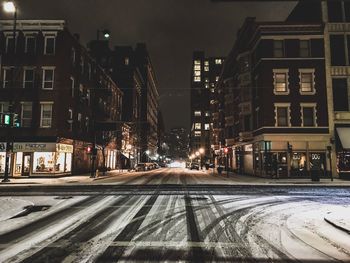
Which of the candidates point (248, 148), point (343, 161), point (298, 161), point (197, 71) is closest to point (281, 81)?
point (298, 161)

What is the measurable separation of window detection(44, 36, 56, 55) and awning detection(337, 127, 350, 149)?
3477 centimetres

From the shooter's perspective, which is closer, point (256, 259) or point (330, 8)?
point (256, 259)

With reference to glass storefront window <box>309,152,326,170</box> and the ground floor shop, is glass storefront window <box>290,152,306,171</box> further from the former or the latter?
glass storefront window <box>309,152,326,170</box>

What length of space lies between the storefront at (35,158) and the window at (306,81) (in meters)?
29.2

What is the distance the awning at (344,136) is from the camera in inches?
1193

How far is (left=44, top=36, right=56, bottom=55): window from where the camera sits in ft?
108

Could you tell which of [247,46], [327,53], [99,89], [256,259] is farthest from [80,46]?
[256,259]

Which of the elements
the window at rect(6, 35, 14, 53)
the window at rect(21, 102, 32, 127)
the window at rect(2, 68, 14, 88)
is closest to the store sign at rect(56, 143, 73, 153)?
the window at rect(21, 102, 32, 127)

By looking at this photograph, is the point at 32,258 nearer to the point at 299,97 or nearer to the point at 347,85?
the point at 299,97

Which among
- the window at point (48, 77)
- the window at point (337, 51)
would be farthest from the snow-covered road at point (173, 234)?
the window at point (337, 51)

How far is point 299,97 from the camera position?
31984 mm

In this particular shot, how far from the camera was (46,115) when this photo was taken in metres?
31.9

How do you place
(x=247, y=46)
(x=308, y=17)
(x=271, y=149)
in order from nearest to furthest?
(x=271, y=149), (x=308, y=17), (x=247, y=46)

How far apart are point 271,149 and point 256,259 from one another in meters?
27.1
